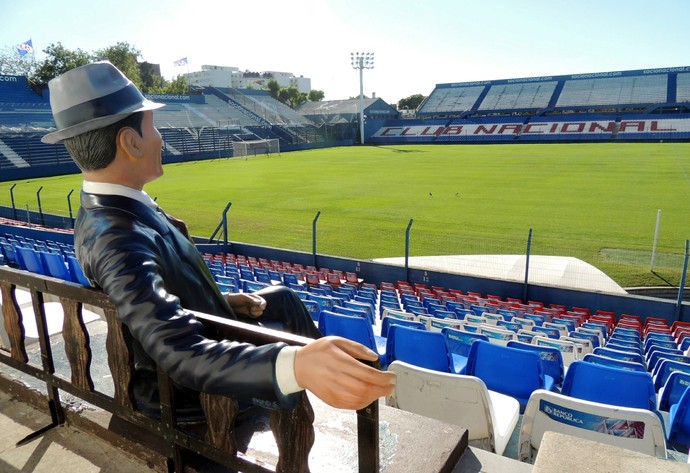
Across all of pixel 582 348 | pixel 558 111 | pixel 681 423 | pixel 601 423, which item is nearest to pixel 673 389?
pixel 681 423

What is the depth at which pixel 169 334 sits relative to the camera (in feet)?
4.44

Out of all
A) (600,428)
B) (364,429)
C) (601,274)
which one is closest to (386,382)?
(364,429)

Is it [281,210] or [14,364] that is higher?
[14,364]

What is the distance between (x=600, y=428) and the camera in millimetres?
2748

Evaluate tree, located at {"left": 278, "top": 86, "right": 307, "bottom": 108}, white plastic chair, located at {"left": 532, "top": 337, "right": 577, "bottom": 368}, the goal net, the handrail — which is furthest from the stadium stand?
the handrail

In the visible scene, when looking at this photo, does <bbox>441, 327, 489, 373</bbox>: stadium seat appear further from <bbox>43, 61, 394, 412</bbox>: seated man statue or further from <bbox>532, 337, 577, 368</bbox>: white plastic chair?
<bbox>43, 61, 394, 412</bbox>: seated man statue

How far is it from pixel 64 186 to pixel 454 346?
3235cm

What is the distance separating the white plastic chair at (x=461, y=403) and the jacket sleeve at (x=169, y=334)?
1916 mm

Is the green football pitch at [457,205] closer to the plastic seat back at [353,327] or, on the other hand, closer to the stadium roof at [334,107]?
the plastic seat back at [353,327]

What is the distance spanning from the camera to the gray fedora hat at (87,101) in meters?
1.67

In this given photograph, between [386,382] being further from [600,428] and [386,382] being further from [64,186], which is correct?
[64,186]

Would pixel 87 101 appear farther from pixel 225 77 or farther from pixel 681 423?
pixel 225 77

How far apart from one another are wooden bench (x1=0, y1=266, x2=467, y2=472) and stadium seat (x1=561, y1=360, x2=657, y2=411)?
88.5 inches

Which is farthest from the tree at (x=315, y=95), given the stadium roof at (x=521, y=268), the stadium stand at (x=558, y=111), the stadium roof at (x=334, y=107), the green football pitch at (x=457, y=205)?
the stadium roof at (x=521, y=268)
